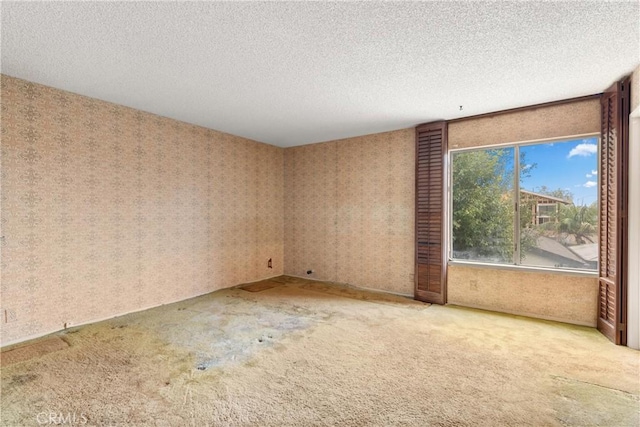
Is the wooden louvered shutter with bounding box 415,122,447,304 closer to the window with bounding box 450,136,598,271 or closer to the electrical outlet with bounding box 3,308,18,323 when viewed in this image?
the window with bounding box 450,136,598,271

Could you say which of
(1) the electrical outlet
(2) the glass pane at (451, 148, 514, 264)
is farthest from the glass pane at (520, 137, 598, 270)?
(1) the electrical outlet

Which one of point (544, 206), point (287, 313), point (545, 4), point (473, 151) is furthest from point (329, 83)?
point (544, 206)

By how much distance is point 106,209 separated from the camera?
3.57 m

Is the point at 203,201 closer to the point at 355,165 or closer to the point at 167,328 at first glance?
the point at 167,328

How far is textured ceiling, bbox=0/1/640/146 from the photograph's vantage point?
1938 mm

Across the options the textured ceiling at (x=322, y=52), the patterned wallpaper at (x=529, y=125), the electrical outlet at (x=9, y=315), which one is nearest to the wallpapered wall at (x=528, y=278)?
the patterned wallpaper at (x=529, y=125)

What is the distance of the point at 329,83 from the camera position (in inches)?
118

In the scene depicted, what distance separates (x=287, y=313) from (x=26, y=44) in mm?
3486

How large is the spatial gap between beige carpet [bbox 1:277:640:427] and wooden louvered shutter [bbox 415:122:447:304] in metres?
0.74

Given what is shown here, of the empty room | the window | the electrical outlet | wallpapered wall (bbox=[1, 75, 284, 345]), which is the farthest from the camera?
the window

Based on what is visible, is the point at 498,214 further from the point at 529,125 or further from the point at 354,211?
the point at 354,211

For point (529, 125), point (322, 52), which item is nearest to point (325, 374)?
point (322, 52)

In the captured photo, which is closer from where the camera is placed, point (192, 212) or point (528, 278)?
point (528, 278)

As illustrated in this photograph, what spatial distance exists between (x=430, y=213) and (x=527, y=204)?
117cm
